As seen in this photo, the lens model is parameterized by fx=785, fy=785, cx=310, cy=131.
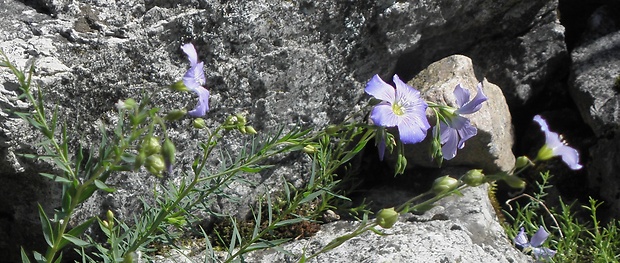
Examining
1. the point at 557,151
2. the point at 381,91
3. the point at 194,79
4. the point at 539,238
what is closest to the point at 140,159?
the point at 194,79

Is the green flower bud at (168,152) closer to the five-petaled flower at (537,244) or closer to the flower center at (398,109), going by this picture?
the flower center at (398,109)

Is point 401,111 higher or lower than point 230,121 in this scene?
lower

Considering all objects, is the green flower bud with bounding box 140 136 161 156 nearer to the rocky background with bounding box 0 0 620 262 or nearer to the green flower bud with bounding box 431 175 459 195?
the green flower bud with bounding box 431 175 459 195

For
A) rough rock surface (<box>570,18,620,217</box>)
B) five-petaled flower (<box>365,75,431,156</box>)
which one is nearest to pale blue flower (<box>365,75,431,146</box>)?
five-petaled flower (<box>365,75,431,156</box>)

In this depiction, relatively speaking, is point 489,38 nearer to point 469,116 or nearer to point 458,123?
point 469,116

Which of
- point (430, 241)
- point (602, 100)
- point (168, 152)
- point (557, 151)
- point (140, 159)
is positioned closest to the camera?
point (140, 159)

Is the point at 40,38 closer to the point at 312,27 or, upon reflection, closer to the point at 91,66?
the point at 91,66

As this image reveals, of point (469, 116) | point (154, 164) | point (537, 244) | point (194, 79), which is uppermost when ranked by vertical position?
point (194, 79)
